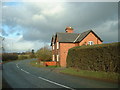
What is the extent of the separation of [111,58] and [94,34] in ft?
68.3

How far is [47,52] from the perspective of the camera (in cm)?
4759

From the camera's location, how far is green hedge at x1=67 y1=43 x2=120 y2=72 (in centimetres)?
1590

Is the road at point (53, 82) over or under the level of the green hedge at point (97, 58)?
under

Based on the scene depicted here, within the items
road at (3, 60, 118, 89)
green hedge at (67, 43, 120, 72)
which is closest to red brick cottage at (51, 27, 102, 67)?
green hedge at (67, 43, 120, 72)

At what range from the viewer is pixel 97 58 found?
1902cm

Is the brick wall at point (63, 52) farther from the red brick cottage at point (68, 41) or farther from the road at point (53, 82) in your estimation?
the road at point (53, 82)

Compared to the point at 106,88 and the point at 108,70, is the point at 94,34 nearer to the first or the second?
the point at 108,70

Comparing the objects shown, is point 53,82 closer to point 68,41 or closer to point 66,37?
point 68,41

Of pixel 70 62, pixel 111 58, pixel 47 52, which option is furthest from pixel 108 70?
pixel 47 52

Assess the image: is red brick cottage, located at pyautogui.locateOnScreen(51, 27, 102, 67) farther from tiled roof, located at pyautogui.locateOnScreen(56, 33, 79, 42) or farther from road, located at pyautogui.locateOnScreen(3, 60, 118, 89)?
road, located at pyautogui.locateOnScreen(3, 60, 118, 89)

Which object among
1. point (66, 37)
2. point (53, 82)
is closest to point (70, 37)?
point (66, 37)

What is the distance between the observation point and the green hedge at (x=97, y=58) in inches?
626

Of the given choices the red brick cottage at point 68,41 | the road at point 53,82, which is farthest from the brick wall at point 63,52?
the road at point 53,82

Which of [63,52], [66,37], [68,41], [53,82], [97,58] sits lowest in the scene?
[53,82]
